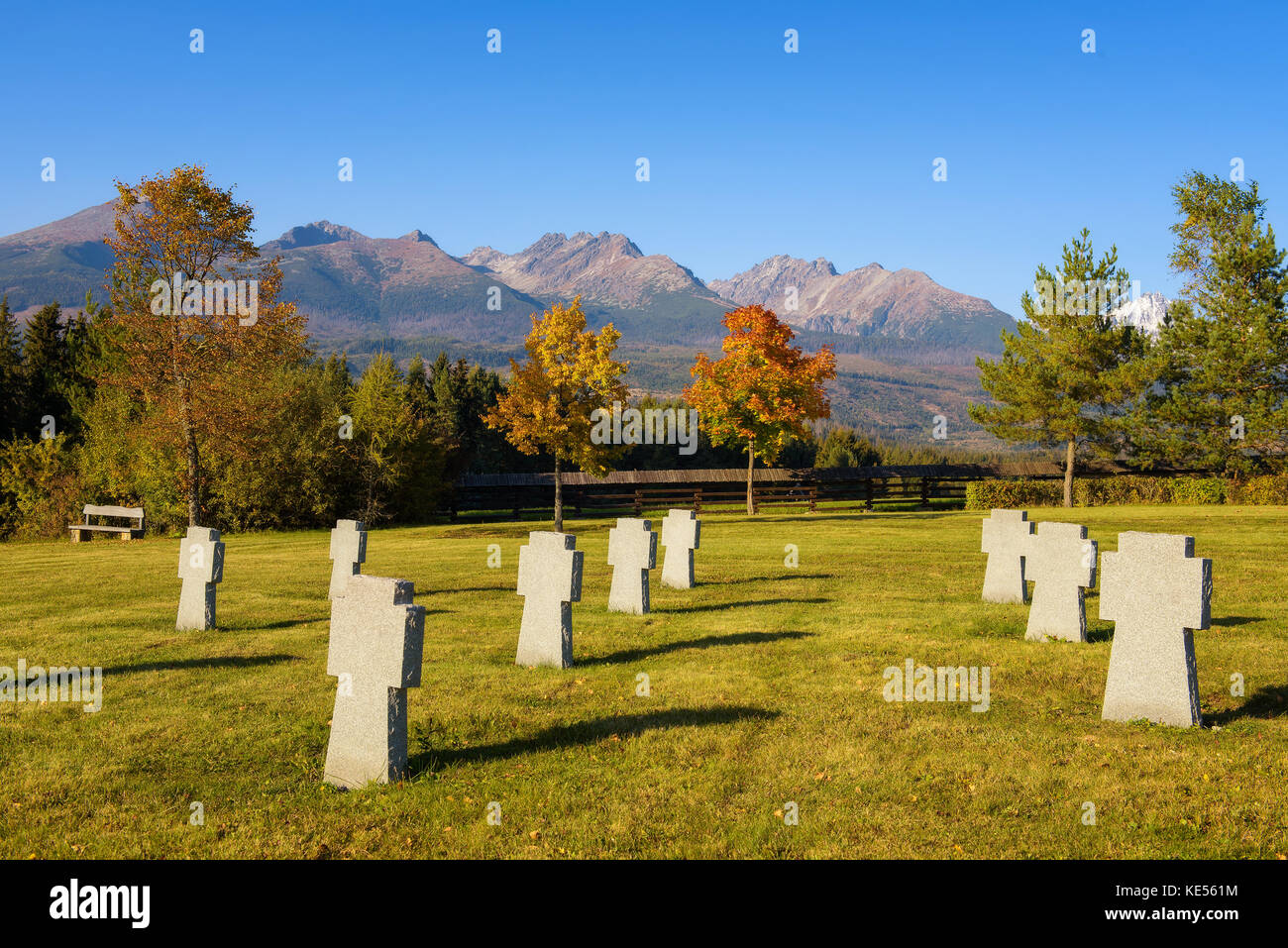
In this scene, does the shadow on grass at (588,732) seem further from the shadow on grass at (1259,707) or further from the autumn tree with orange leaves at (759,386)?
the autumn tree with orange leaves at (759,386)

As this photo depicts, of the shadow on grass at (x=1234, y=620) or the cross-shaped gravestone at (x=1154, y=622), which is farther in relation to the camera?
the shadow on grass at (x=1234, y=620)

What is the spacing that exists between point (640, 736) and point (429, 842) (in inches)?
91.4

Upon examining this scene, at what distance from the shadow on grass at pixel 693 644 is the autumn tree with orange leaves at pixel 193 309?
2167cm

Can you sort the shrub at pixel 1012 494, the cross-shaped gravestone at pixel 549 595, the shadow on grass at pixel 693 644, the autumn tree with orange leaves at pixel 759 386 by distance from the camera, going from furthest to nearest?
the shrub at pixel 1012 494 → the autumn tree with orange leaves at pixel 759 386 → the shadow on grass at pixel 693 644 → the cross-shaped gravestone at pixel 549 595

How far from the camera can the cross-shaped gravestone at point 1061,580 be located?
10.4m

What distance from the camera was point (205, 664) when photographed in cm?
998

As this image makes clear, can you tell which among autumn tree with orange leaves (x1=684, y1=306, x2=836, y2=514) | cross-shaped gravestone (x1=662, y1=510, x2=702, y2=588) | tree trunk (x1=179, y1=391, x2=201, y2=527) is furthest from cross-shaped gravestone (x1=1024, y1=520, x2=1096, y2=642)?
tree trunk (x1=179, y1=391, x2=201, y2=527)

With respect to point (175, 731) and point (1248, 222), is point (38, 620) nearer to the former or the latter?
point (175, 731)

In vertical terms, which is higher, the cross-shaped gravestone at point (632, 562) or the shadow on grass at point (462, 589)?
the cross-shaped gravestone at point (632, 562)

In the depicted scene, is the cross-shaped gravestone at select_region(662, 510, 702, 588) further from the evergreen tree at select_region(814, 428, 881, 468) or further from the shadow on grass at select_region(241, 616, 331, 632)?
the evergreen tree at select_region(814, 428, 881, 468)

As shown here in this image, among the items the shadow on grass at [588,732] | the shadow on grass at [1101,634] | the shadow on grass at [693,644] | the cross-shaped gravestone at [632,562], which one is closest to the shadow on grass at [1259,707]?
the shadow on grass at [1101,634]

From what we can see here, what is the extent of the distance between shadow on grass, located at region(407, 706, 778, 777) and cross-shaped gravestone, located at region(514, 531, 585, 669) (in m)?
2.04

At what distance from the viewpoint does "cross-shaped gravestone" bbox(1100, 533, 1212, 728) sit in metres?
7.23

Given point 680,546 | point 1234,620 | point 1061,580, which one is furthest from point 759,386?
point 1061,580
